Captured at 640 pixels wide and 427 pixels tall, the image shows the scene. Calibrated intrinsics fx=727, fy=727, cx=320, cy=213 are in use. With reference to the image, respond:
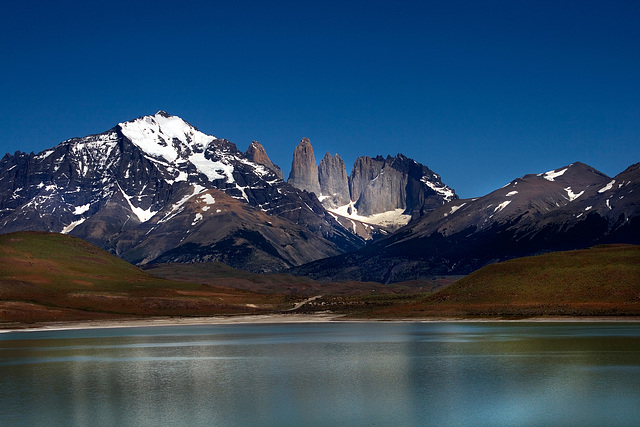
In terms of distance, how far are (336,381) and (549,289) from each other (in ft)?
362

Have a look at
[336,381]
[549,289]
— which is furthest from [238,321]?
[336,381]

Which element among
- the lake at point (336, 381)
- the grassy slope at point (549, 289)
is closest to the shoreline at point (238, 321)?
the grassy slope at point (549, 289)

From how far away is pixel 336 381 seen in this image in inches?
2719

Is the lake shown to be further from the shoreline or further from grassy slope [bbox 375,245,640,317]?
grassy slope [bbox 375,245,640,317]

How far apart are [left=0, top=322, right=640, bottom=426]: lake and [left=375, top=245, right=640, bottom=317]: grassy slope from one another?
3415 centimetres

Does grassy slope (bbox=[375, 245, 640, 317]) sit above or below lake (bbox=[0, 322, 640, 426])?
above

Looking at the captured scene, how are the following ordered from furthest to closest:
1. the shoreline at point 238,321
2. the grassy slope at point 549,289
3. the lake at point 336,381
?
the grassy slope at point 549,289 → the shoreline at point 238,321 → the lake at point 336,381

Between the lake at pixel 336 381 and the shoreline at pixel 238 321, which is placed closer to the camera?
the lake at pixel 336 381

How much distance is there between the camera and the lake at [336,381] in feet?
171

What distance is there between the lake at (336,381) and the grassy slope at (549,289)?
34.1 m

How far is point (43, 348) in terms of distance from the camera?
113 m

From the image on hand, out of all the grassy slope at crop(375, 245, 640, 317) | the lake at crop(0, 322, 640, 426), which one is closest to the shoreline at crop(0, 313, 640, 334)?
the grassy slope at crop(375, 245, 640, 317)

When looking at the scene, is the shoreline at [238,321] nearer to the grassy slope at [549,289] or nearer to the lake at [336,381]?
the grassy slope at [549,289]

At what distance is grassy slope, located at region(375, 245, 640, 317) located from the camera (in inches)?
6048
